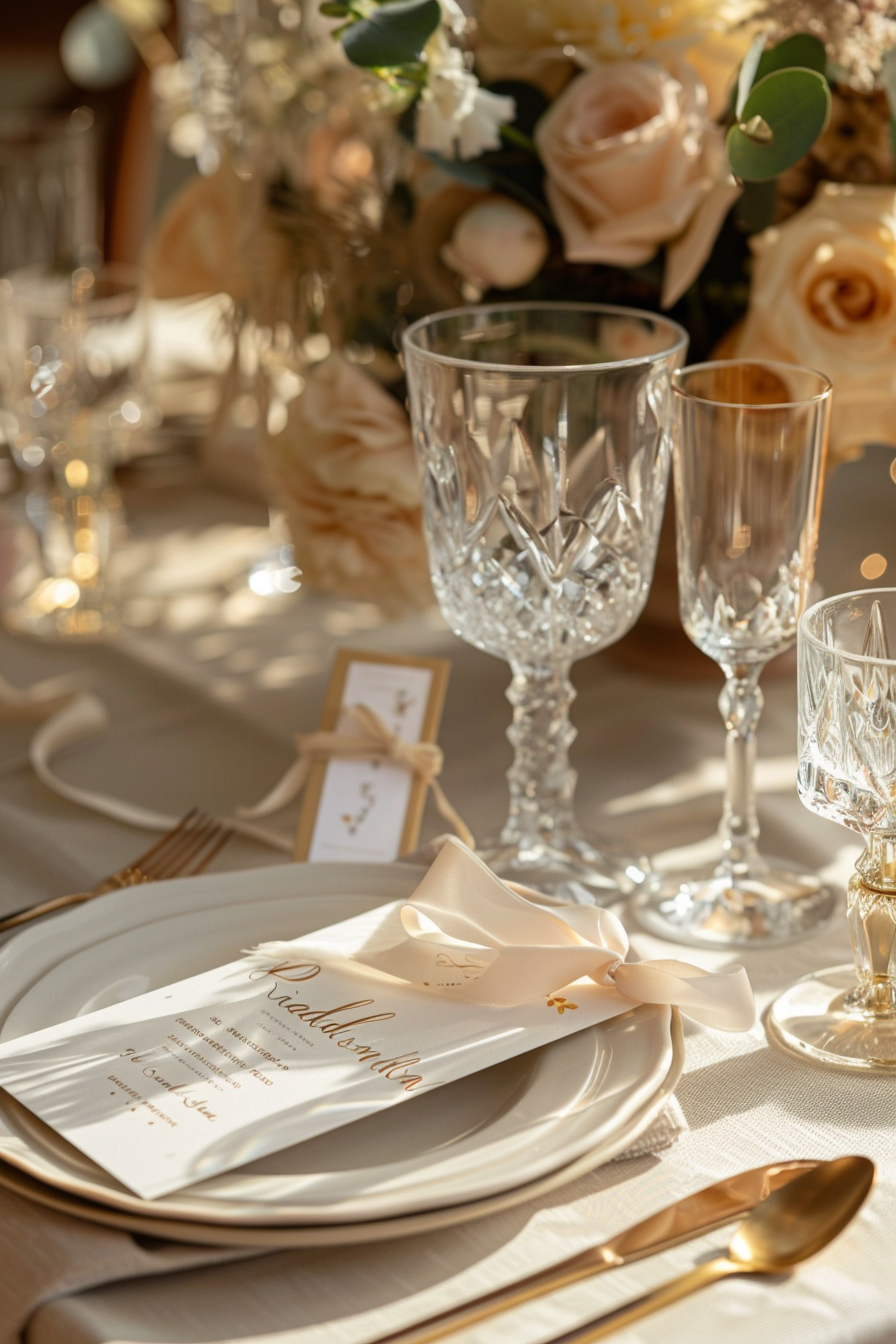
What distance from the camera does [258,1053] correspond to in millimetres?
624

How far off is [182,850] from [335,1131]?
0.32m

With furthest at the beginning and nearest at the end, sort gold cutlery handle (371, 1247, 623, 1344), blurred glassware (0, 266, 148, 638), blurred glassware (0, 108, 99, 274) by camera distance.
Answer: blurred glassware (0, 108, 99, 274), blurred glassware (0, 266, 148, 638), gold cutlery handle (371, 1247, 623, 1344)

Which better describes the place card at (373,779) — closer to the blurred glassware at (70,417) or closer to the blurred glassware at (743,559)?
the blurred glassware at (743,559)

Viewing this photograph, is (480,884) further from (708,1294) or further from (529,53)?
(529,53)

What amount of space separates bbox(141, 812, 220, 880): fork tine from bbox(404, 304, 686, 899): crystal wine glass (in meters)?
0.17

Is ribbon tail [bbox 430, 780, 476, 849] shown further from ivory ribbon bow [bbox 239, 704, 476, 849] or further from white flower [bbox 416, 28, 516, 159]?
white flower [bbox 416, 28, 516, 159]

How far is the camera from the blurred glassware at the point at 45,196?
147 cm

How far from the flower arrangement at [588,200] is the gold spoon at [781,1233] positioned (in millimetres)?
523

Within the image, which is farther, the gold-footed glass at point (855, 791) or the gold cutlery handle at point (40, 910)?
the gold cutlery handle at point (40, 910)

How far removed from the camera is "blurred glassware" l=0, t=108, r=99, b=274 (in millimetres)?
1468

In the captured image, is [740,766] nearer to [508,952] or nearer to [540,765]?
[540,765]

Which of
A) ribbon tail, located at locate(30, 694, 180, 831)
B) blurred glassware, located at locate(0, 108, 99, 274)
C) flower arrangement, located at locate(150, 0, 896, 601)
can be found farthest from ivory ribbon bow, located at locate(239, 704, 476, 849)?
blurred glassware, located at locate(0, 108, 99, 274)

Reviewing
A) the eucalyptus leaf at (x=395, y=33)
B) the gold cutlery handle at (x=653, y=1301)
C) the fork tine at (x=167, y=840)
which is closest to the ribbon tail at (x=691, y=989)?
the gold cutlery handle at (x=653, y=1301)

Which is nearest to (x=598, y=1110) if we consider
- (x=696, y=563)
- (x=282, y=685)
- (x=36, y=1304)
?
(x=36, y=1304)
